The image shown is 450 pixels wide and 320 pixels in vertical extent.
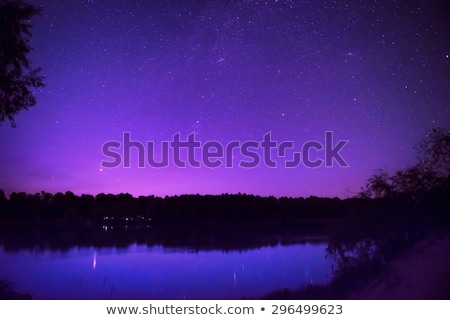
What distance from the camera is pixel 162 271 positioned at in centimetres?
781

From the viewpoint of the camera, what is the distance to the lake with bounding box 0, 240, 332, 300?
6.18 metres

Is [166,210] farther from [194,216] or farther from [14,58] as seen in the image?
[14,58]

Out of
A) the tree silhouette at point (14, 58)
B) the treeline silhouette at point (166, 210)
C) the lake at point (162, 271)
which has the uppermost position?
the tree silhouette at point (14, 58)

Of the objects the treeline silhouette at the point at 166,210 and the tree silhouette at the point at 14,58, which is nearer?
the tree silhouette at the point at 14,58

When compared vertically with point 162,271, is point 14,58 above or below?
above

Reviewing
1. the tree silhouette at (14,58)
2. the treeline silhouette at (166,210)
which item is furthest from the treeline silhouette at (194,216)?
the tree silhouette at (14,58)

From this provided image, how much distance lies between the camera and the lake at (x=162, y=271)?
20.3ft

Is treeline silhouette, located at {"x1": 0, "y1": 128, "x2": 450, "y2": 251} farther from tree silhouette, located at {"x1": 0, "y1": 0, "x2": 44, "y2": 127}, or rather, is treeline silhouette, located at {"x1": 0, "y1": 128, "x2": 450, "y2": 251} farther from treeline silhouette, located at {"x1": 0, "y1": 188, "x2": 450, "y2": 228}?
tree silhouette, located at {"x1": 0, "y1": 0, "x2": 44, "y2": 127}

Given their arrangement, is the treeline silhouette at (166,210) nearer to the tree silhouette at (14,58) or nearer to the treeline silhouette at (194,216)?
the treeline silhouette at (194,216)

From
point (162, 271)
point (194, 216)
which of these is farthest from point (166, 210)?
point (162, 271)

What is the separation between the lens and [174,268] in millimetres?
8219

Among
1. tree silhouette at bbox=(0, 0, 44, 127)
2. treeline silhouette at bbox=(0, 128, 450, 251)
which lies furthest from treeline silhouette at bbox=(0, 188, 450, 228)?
tree silhouette at bbox=(0, 0, 44, 127)
